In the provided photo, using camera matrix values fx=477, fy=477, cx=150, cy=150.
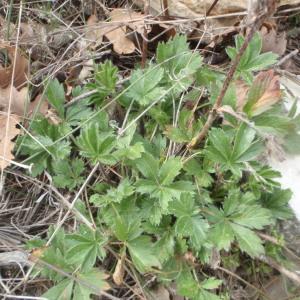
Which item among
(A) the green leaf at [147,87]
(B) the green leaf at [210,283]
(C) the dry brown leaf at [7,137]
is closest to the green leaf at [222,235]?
(B) the green leaf at [210,283]

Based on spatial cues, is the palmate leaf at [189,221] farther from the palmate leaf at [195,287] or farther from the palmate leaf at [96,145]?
the palmate leaf at [96,145]

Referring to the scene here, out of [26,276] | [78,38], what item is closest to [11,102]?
[78,38]

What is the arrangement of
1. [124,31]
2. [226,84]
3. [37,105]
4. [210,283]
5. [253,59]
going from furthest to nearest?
1. [124,31]
2. [37,105]
3. [253,59]
4. [210,283]
5. [226,84]

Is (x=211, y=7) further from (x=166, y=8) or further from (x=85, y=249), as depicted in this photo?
(x=85, y=249)

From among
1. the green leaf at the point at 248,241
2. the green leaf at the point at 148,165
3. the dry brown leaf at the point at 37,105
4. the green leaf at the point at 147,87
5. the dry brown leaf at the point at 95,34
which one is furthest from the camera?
the dry brown leaf at the point at 95,34

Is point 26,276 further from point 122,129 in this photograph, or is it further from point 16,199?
point 122,129

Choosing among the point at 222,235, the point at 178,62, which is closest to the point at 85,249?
the point at 222,235
